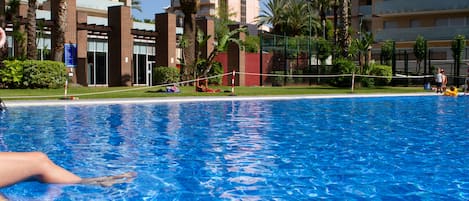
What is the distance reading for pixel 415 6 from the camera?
179 ft

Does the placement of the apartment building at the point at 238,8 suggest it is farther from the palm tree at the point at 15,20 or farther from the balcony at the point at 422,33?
the palm tree at the point at 15,20

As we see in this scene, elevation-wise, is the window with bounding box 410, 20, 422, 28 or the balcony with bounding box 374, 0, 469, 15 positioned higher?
the balcony with bounding box 374, 0, 469, 15

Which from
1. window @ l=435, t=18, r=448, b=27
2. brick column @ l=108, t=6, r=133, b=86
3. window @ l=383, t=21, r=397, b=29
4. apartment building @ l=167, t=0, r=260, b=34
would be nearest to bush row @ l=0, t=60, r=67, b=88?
brick column @ l=108, t=6, r=133, b=86

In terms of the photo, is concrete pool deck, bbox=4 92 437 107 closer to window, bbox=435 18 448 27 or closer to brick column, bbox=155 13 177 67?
brick column, bbox=155 13 177 67

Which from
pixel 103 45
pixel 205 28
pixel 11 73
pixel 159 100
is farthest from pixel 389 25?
pixel 11 73

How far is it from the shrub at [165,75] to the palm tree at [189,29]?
1399 millimetres

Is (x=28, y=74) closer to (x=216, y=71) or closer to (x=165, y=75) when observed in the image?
(x=165, y=75)

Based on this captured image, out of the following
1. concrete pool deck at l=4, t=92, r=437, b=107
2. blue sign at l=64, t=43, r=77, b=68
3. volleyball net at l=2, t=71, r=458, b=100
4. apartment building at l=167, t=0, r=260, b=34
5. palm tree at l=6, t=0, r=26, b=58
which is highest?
apartment building at l=167, t=0, r=260, b=34

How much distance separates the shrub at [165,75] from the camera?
116 feet

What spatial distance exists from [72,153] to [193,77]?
25.4 m

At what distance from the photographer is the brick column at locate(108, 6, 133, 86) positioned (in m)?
35.5

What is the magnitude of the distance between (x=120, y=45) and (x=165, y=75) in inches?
135

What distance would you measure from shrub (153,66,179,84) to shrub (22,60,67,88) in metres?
8.62

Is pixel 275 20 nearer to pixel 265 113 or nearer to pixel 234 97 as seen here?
pixel 234 97
